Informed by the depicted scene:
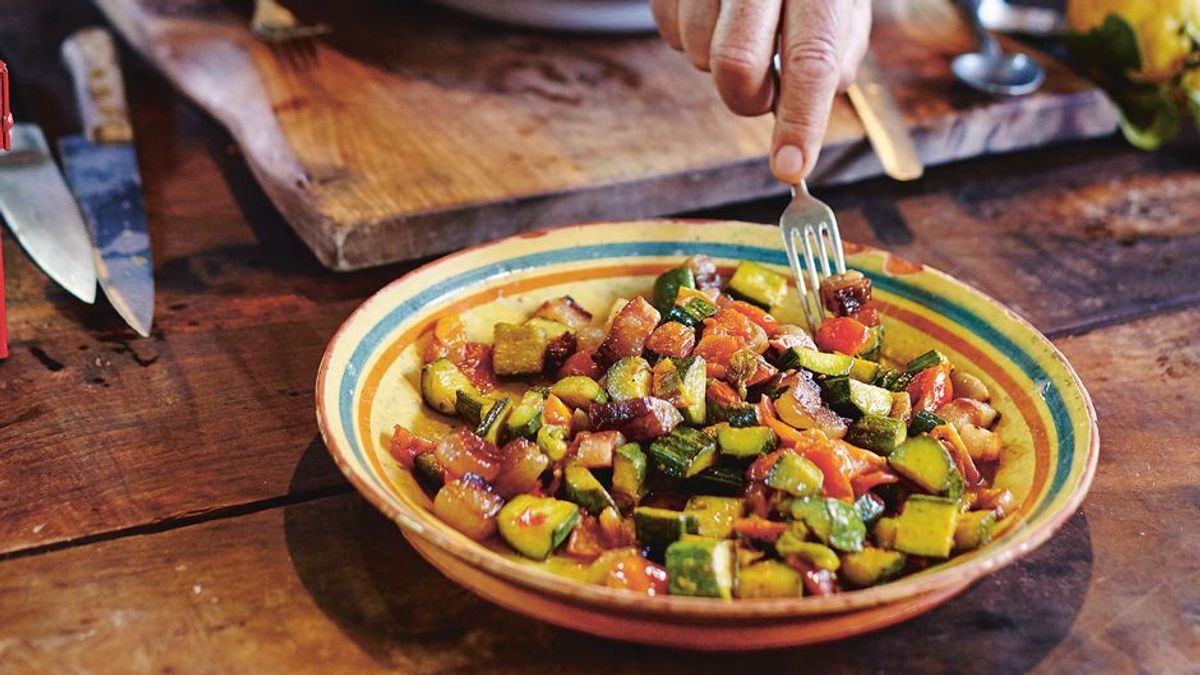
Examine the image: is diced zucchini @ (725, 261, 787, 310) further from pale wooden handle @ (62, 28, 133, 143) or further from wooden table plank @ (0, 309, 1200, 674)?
pale wooden handle @ (62, 28, 133, 143)

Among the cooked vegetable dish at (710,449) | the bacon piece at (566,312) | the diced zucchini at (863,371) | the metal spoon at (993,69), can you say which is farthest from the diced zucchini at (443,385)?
the metal spoon at (993,69)

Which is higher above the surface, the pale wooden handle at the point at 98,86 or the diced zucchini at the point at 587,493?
the diced zucchini at the point at 587,493

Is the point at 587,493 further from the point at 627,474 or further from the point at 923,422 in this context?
the point at 923,422

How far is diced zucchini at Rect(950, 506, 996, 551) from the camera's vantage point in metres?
1.48

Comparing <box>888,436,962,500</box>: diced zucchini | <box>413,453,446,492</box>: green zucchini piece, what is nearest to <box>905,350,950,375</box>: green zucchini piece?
<box>888,436,962,500</box>: diced zucchini

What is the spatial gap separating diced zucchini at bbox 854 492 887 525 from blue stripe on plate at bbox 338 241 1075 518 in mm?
199

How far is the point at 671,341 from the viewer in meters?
1.82

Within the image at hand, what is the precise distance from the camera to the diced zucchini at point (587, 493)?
1548 millimetres

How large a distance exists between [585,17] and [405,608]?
206cm

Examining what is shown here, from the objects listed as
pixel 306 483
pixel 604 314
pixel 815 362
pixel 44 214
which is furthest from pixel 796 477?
pixel 44 214

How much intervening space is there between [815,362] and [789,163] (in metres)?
0.44

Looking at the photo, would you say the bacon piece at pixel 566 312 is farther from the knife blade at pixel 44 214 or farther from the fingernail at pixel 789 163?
the knife blade at pixel 44 214

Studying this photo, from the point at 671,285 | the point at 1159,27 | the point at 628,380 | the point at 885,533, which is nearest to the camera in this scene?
the point at 885,533

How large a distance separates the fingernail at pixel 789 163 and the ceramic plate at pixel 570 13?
1.22 meters
